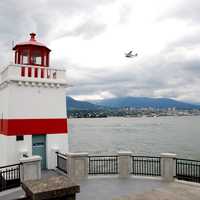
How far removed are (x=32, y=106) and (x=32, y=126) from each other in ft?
3.35

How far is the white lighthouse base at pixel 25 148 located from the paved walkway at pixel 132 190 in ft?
7.97

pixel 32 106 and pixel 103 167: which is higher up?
pixel 32 106

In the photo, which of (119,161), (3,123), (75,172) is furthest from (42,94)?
(119,161)

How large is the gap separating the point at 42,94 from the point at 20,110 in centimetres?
141

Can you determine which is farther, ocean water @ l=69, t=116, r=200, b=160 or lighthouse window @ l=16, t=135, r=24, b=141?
ocean water @ l=69, t=116, r=200, b=160

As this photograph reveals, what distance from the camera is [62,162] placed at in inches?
501

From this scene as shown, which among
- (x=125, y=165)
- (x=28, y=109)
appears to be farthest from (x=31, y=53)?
(x=125, y=165)

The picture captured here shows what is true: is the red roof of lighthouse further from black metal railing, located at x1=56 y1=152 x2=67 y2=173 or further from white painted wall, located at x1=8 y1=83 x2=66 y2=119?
black metal railing, located at x1=56 y1=152 x2=67 y2=173

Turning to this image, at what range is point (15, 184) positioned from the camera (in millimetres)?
10344

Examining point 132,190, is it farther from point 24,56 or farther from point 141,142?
point 141,142

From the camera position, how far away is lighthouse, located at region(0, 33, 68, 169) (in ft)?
40.0

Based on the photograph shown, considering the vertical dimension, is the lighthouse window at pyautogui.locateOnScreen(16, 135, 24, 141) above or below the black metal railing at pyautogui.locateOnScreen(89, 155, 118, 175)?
above

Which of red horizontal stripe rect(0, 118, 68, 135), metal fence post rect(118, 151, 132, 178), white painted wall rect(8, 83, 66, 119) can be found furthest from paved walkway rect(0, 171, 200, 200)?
white painted wall rect(8, 83, 66, 119)

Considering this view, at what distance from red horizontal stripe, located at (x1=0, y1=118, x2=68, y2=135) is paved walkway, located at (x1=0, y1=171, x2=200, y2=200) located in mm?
3196
